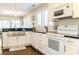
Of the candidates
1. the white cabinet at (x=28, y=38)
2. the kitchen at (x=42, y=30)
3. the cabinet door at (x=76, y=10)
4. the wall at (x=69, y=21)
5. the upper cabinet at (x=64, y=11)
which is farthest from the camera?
the white cabinet at (x=28, y=38)

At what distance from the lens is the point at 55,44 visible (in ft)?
8.67

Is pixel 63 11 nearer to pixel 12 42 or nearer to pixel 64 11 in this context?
pixel 64 11

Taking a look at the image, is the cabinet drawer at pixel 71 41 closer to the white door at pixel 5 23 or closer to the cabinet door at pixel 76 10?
the cabinet door at pixel 76 10

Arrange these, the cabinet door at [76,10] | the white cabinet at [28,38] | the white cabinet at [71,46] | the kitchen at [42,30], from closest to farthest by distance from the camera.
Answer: the white cabinet at [71,46] → the kitchen at [42,30] → the cabinet door at [76,10] → the white cabinet at [28,38]

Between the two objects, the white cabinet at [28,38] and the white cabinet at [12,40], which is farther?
the white cabinet at [28,38]

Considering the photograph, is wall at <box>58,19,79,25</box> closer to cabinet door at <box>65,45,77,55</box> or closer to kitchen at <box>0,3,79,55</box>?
kitchen at <box>0,3,79,55</box>

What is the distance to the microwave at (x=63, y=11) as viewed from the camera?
9.06 ft

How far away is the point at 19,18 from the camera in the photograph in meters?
5.30

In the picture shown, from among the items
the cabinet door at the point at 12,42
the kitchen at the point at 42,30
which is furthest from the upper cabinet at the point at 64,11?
the cabinet door at the point at 12,42

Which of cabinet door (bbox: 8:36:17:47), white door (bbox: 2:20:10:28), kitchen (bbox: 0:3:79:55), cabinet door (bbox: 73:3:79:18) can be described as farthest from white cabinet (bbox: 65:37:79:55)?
white door (bbox: 2:20:10:28)

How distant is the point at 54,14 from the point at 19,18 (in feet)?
7.83

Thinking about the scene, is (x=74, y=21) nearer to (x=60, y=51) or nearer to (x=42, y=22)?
(x=60, y=51)
